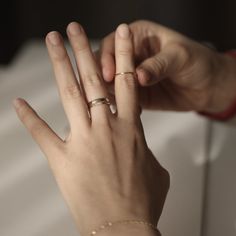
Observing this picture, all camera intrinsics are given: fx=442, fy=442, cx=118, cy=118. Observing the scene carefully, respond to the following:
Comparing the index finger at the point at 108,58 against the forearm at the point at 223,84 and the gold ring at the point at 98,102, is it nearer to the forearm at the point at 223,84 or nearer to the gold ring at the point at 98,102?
the gold ring at the point at 98,102

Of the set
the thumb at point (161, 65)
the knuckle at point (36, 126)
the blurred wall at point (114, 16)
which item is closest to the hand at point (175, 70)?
the thumb at point (161, 65)

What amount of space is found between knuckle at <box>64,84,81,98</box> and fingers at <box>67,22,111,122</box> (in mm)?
15

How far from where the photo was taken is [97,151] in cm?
57

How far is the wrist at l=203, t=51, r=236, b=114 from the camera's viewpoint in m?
0.84

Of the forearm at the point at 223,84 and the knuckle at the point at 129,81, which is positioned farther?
the forearm at the point at 223,84

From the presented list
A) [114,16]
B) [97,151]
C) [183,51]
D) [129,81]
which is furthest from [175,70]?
[114,16]

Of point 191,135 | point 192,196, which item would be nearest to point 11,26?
point 191,135

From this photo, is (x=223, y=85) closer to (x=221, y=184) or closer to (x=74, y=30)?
(x=221, y=184)

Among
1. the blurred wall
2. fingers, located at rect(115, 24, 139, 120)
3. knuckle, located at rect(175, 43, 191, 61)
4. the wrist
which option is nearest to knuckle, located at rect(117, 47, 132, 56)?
fingers, located at rect(115, 24, 139, 120)

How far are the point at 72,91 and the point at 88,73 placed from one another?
1.7 inches

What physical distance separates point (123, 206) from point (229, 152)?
36 centimetres

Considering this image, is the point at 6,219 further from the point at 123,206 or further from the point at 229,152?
the point at 229,152

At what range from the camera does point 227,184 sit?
0.77 m

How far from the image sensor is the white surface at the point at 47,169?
2.27 ft
